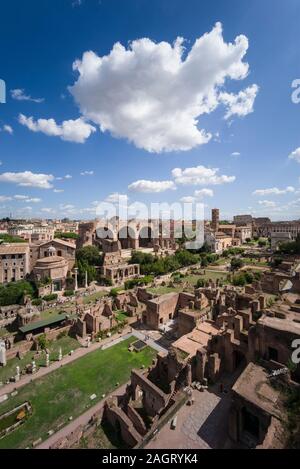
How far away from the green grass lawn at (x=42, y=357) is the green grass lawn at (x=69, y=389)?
2493mm

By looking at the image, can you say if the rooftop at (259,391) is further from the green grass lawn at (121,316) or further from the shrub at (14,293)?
the shrub at (14,293)

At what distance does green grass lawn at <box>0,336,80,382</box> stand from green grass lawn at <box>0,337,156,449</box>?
249 centimetres

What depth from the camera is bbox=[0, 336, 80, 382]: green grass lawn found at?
19.9 metres

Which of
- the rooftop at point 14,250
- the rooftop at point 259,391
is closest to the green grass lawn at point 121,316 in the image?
the rooftop at point 259,391

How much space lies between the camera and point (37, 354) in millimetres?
22266

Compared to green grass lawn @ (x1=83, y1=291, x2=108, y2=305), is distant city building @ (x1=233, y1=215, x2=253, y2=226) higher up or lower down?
higher up

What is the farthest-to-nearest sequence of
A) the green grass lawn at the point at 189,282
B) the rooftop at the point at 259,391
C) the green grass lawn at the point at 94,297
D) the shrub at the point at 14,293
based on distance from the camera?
the green grass lawn at the point at 94,297 < the shrub at the point at 14,293 < the green grass lawn at the point at 189,282 < the rooftop at the point at 259,391

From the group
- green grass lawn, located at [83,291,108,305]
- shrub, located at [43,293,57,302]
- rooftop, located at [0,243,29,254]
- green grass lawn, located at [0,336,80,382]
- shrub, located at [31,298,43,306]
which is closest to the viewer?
green grass lawn, located at [0,336,80,382]

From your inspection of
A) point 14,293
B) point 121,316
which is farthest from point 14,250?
point 121,316

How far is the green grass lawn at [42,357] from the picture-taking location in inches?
783

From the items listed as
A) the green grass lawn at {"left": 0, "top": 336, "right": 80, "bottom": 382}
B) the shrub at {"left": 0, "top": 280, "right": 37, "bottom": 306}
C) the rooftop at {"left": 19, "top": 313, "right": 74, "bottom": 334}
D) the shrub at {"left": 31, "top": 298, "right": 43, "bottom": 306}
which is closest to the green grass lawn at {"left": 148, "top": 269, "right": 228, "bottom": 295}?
the rooftop at {"left": 19, "top": 313, "right": 74, "bottom": 334}

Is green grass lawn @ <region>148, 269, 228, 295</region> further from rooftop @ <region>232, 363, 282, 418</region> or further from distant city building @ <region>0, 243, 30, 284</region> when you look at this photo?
distant city building @ <region>0, 243, 30, 284</region>
